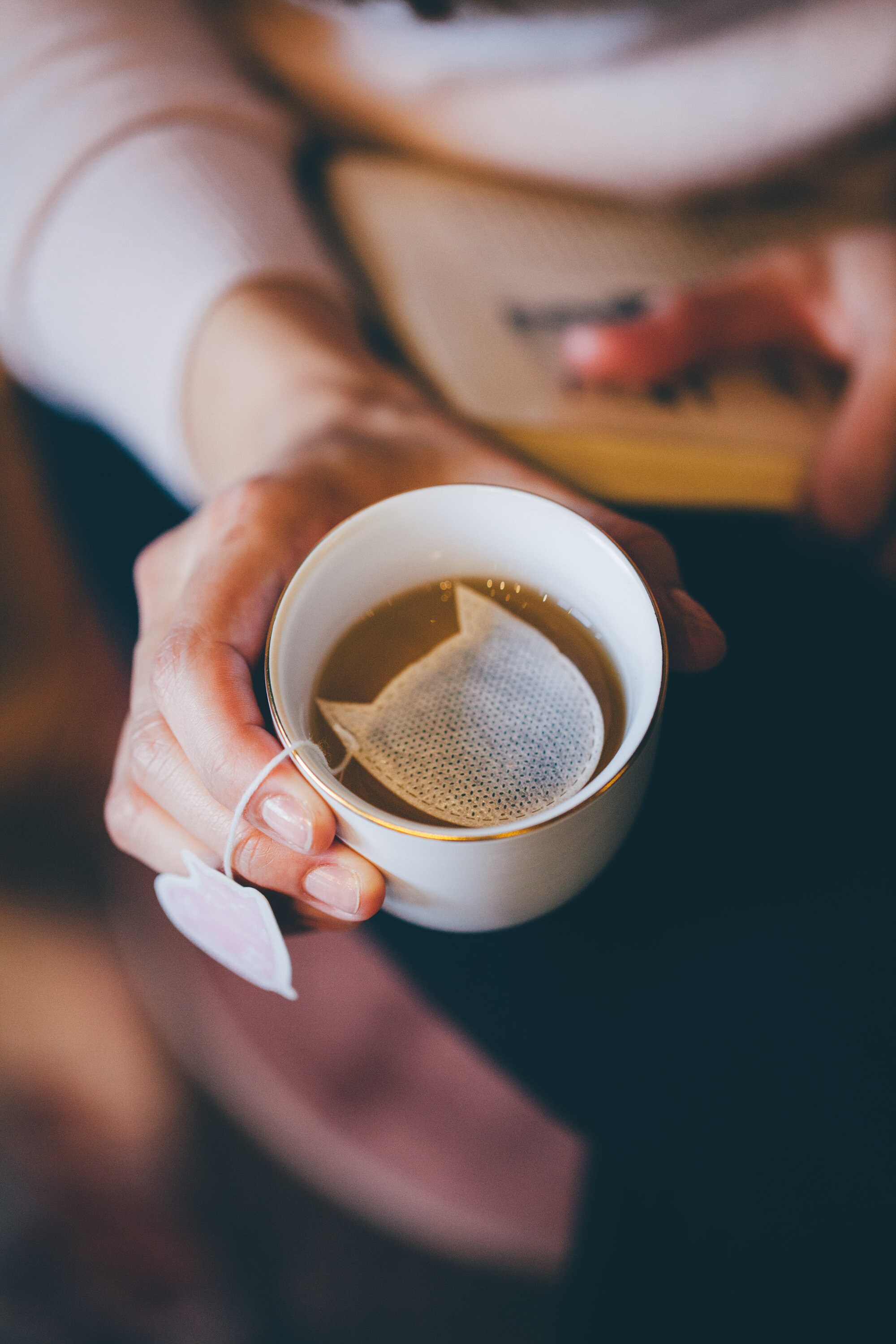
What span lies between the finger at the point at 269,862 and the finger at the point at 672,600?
24cm

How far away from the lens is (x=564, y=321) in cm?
103

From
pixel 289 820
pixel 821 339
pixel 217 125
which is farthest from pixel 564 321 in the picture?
pixel 289 820

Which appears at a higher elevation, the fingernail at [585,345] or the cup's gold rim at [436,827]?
the cup's gold rim at [436,827]

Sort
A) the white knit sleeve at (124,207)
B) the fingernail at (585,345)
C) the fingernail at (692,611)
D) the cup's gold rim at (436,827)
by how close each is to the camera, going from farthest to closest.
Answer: the fingernail at (585,345) < the white knit sleeve at (124,207) < the fingernail at (692,611) < the cup's gold rim at (436,827)

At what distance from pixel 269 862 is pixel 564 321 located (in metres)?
0.79

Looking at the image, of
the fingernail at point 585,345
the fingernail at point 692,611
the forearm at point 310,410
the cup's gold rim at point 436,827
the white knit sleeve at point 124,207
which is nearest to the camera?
the cup's gold rim at point 436,827

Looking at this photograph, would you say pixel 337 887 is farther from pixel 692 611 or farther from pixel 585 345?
pixel 585 345

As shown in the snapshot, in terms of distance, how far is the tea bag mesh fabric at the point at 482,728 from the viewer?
509 mm

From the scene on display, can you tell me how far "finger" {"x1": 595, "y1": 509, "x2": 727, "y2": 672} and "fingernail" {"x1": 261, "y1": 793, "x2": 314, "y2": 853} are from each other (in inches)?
9.7

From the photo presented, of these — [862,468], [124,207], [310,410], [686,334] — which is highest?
[124,207]

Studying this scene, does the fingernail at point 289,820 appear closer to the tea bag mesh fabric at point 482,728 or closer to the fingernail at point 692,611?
the tea bag mesh fabric at point 482,728

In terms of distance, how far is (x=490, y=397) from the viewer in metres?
0.93

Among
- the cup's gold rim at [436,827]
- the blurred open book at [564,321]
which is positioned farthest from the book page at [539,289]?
the cup's gold rim at [436,827]

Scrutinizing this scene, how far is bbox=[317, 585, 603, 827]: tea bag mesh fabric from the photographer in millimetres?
509
